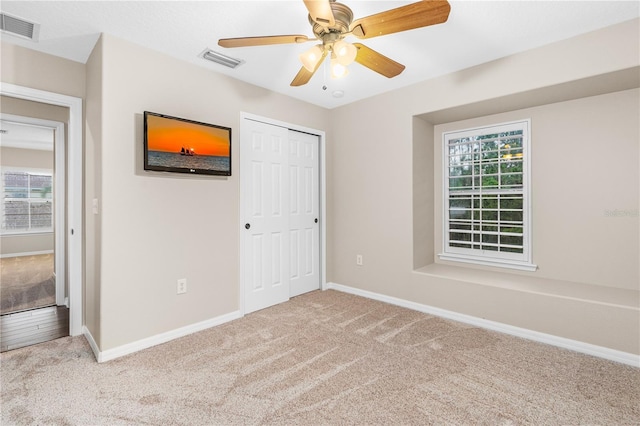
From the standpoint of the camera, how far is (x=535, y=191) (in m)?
3.24

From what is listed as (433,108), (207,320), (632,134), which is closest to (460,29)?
(433,108)

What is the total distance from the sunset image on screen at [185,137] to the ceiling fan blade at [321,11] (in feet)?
5.39

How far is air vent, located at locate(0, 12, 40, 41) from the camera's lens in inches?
85.6

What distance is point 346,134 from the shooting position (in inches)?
166

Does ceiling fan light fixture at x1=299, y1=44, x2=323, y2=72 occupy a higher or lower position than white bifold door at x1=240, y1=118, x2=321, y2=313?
higher

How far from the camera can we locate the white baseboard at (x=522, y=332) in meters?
2.38

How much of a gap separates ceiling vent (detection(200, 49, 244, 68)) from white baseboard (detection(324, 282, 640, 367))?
2955mm

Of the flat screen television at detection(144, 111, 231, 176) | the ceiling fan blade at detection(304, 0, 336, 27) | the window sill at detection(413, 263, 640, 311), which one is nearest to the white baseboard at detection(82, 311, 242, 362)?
the flat screen television at detection(144, 111, 231, 176)

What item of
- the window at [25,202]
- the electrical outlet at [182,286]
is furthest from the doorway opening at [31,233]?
the electrical outlet at [182,286]

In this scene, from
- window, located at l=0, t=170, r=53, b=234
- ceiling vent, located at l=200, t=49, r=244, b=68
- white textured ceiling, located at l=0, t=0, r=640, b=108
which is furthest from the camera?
window, located at l=0, t=170, r=53, b=234

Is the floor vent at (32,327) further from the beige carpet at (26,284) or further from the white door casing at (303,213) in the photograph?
the white door casing at (303,213)

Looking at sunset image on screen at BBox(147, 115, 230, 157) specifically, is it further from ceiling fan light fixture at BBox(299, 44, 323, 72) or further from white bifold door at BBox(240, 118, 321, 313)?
Answer: ceiling fan light fixture at BBox(299, 44, 323, 72)

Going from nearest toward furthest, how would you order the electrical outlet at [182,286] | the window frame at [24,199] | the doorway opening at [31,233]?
the electrical outlet at [182,286]
the doorway opening at [31,233]
the window frame at [24,199]

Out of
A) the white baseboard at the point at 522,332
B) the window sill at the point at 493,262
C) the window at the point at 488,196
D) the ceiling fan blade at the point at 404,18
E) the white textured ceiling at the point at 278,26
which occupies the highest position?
the white textured ceiling at the point at 278,26
